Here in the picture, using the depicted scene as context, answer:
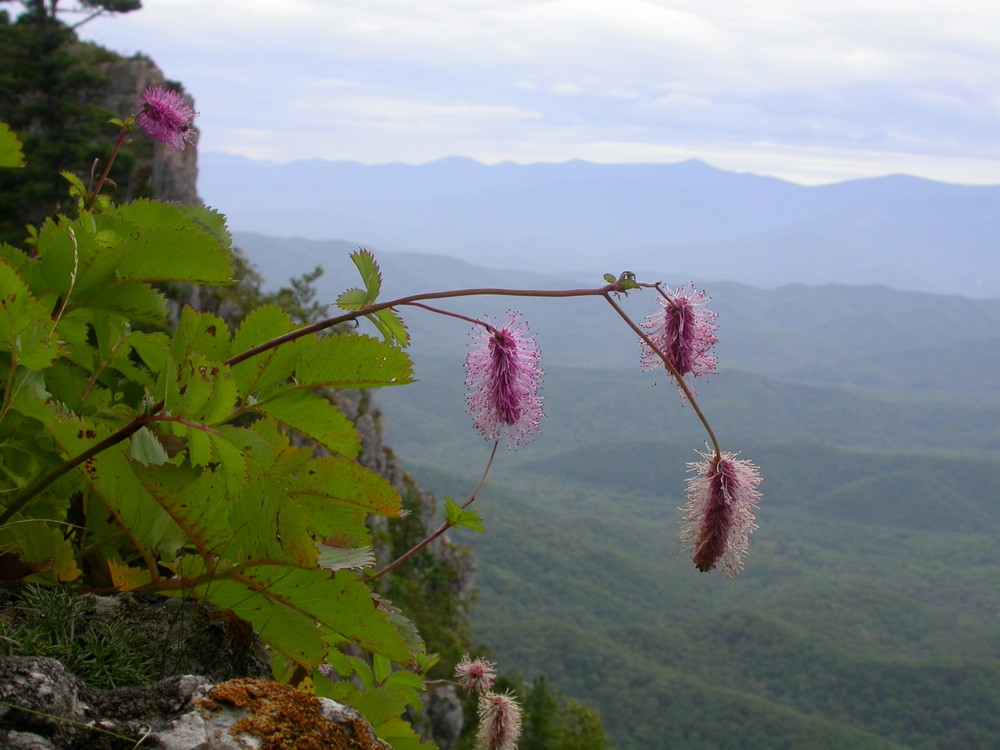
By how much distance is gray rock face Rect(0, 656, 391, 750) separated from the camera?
1.67 meters

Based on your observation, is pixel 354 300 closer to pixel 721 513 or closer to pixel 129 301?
pixel 129 301

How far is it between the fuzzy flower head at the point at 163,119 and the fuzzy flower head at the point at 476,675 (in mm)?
2432

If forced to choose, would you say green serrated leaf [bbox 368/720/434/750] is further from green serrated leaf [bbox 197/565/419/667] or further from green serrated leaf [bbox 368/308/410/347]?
green serrated leaf [bbox 368/308/410/347]

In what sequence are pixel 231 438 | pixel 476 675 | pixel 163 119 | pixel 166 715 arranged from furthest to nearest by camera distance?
pixel 163 119 < pixel 476 675 < pixel 231 438 < pixel 166 715

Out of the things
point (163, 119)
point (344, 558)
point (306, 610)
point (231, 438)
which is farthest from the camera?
point (163, 119)

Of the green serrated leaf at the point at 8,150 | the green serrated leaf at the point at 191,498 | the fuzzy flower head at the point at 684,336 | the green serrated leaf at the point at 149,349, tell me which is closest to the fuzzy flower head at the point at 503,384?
the fuzzy flower head at the point at 684,336

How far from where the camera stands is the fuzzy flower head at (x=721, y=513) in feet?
8.78

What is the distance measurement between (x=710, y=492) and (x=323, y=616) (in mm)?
1194

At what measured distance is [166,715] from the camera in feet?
6.03

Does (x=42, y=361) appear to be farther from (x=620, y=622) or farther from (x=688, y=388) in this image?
(x=620, y=622)

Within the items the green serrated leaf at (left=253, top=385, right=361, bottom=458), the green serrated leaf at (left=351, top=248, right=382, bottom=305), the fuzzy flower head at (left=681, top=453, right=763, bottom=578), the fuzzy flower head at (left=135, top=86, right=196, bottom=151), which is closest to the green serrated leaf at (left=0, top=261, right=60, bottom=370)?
the green serrated leaf at (left=253, top=385, right=361, bottom=458)

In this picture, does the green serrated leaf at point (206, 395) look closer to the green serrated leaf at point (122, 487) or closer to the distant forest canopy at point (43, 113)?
the green serrated leaf at point (122, 487)

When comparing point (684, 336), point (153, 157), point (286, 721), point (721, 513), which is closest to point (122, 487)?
point (286, 721)

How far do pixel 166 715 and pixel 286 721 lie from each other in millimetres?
232
